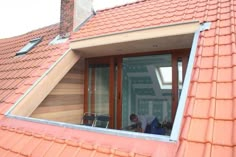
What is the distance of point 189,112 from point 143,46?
9.94ft

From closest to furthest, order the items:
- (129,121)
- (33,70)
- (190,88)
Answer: (190,88) < (33,70) < (129,121)

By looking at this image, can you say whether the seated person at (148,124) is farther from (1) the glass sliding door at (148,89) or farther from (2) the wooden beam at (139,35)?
(2) the wooden beam at (139,35)

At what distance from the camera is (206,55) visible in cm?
321

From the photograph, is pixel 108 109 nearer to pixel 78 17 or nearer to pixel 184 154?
pixel 78 17

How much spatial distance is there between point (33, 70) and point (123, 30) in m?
2.41

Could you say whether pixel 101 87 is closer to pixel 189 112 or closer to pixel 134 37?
pixel 134 37

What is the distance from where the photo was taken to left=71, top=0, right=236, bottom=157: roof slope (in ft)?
6.78

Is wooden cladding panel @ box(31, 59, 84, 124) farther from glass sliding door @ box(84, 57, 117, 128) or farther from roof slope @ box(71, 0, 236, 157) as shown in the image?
roof slope @ box(71, 0, 236, 157)

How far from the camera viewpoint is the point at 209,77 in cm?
283

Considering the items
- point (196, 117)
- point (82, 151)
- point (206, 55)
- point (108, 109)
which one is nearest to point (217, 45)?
point (206, 55)

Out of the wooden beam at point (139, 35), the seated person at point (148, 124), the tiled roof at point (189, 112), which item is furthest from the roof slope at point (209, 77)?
the seated person at point (148, 124)

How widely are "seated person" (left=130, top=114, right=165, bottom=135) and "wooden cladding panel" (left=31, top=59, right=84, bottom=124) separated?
1.77 meters

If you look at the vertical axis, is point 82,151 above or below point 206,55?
below

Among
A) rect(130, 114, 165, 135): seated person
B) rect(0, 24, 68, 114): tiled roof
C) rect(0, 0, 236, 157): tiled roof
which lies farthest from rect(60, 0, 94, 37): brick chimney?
rect(130, 114, 165, 135): seated person
